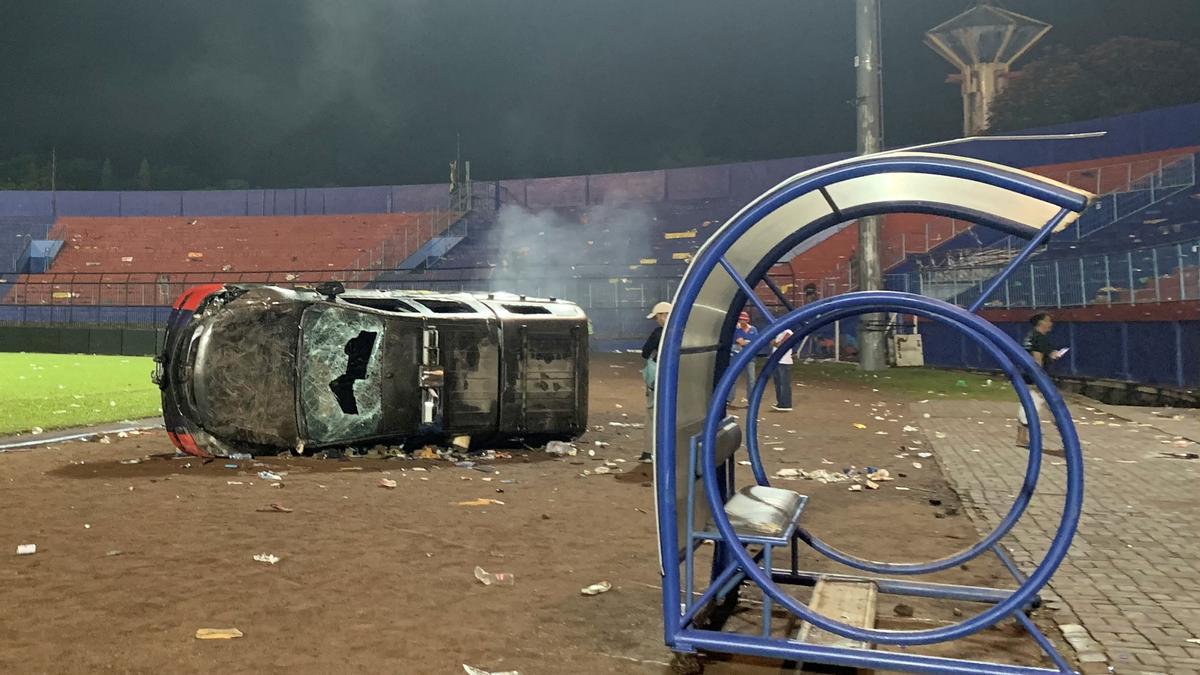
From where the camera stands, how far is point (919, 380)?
67.1ft

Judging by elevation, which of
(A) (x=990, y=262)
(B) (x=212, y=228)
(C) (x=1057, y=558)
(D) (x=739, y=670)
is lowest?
(D) (x=739, y=670)

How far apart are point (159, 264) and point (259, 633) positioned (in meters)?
47.1

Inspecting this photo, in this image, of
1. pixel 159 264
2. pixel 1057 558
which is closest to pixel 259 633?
pixel 1057 558

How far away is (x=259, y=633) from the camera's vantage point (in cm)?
446

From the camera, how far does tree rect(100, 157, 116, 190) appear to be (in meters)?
74.8

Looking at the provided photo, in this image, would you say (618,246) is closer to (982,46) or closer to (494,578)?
(982,46)

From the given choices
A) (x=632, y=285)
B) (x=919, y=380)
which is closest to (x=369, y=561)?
(x=919, y=380)

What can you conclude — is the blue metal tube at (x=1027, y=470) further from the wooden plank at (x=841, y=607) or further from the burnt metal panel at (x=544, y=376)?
the burnt metal panel at (x=544, y=376)

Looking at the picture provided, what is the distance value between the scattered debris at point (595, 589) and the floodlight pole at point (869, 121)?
18.1 meters

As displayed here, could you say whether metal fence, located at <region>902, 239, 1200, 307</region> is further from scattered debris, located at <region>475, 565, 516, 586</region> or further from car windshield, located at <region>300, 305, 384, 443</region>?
scattered debris, located at <region>475, 565, 516, 586</region>

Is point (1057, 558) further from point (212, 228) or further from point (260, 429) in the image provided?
point (212, 228)

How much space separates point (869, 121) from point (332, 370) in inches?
651

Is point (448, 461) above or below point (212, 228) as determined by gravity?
below

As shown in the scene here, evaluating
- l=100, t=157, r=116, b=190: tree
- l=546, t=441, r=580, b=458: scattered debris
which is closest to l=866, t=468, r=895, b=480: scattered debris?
l=546, t=441, r=580, b=458: scattered debris
